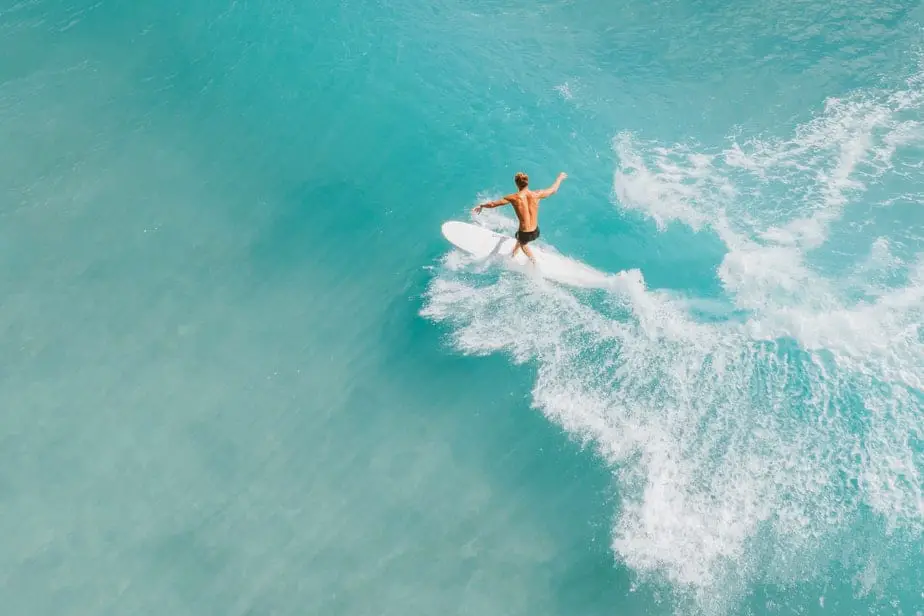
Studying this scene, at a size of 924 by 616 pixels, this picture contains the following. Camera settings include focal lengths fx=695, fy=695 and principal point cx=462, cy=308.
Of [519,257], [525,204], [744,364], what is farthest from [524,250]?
[744,364]

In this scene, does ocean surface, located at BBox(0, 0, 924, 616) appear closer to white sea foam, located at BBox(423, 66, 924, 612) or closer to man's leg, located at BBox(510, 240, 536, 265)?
white sea foam, located at BBox(423, 66, 924, 612)


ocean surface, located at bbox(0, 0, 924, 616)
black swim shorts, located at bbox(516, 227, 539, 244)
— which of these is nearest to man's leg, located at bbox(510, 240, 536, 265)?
black swim shorts, located at bbox(516, 227, 539, 244)

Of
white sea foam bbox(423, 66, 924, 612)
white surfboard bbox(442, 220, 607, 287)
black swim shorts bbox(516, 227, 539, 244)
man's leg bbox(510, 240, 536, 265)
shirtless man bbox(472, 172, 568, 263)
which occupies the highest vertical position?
shirtless man bbox(472, 172, 568, 263)

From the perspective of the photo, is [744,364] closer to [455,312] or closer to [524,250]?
[524,250]

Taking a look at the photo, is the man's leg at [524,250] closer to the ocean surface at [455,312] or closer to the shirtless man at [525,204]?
the shirtless man at [525,204]

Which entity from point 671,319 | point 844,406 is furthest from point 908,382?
point 671,319

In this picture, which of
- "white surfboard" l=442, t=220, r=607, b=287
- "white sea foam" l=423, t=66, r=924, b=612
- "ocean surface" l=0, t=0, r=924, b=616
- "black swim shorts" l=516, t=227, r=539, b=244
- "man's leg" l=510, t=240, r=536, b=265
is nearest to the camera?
"ocean surface" l=0, t=0, r=924, b=616
